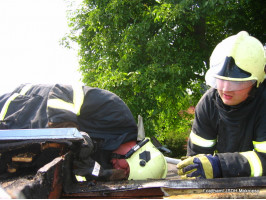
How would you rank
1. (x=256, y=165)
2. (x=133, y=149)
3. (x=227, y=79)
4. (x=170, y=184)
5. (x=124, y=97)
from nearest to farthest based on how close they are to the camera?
(x=170, y=184) → (x=256, y=165) → (x=227, y=79) → (x=133, y=149) → (x=124, y=97)

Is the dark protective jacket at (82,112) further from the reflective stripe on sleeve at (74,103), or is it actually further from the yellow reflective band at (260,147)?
the yellow reflective band at (260,147)

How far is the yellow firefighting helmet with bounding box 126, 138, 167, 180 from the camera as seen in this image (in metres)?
2.33

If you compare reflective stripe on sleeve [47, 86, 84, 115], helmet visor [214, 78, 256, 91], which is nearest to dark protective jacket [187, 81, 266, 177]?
helmet visor [214, 78, 256, 91]

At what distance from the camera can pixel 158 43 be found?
5191 mm

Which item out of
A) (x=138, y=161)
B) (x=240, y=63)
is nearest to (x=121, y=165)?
(x=138, y=161)

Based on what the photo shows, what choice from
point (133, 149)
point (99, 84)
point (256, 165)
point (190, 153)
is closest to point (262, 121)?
point (256, 165)

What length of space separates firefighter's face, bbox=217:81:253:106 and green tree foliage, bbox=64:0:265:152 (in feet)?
8.95

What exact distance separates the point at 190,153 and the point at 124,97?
3.16 meters

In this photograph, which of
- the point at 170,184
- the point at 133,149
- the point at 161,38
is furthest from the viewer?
the point at 161,38

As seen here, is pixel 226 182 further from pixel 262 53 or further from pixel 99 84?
pixel 99 84

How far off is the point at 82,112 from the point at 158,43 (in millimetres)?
3383

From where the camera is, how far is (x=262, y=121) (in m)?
2.05

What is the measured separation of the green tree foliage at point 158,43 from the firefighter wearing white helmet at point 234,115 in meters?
2.51

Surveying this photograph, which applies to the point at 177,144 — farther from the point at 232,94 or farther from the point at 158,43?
the point at 232,94
